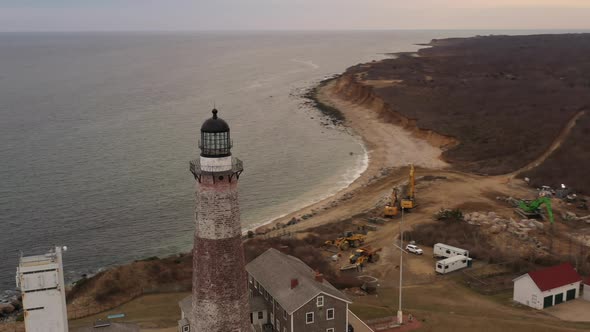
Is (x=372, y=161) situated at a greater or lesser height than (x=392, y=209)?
lesser

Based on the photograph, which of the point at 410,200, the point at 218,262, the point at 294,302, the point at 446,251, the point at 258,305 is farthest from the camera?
the point at 410,200

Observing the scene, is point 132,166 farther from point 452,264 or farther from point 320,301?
point 320,301

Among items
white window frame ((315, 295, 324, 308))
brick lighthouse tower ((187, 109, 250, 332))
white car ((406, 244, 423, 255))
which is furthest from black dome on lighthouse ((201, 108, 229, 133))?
white car ((406, 244, 423, 255))

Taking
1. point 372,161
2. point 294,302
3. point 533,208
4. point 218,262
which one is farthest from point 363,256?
point 372,161

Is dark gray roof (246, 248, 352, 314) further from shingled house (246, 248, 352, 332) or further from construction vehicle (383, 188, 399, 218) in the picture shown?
construction vehicle (383, 188, 399, 218)

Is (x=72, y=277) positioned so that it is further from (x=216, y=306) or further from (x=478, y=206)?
(x=478, y=206)

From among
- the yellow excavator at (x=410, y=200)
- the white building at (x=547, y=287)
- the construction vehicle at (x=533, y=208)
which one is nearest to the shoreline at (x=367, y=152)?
the yellow excavator at (x=410, y=200)
